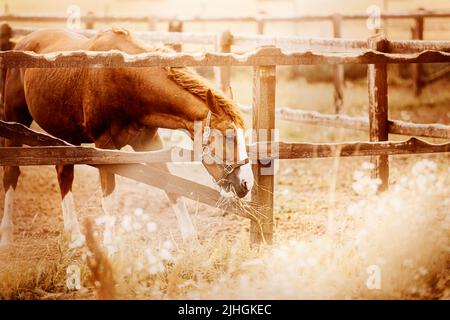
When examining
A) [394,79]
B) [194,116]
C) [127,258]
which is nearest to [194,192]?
[194,116]

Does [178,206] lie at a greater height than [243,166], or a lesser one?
lesser

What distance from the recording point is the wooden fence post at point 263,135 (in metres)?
4.89

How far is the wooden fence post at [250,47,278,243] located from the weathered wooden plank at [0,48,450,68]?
0.14m

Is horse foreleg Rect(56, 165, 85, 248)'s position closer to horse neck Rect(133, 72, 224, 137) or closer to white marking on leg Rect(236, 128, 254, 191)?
horse neck Rect(133, 72, 224, 137)

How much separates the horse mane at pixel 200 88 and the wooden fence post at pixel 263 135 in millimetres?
321

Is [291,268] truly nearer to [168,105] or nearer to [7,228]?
[168,105]

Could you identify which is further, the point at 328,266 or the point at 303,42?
the point at 303,42

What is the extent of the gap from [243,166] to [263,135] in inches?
21.4

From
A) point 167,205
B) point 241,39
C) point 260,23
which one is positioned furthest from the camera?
point 260,23

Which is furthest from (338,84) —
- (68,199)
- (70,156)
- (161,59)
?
(70,156)

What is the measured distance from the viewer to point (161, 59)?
4.56 meters

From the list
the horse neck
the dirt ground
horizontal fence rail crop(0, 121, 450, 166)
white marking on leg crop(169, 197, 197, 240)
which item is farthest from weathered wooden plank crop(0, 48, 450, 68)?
white marking on leg crop(169, 197, 197, 240)

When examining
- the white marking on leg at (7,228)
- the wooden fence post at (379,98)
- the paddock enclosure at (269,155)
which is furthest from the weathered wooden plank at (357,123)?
the white marking on leg at (7,228)
